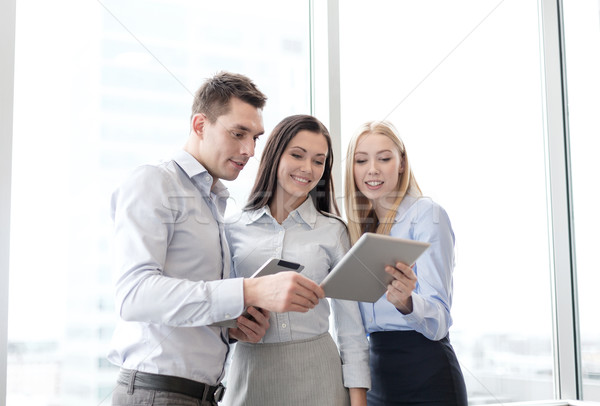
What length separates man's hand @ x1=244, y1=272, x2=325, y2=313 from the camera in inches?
49.1

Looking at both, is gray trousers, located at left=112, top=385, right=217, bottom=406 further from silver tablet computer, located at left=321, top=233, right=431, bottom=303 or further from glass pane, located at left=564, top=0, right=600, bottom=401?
glass pane, located at left=564, top=0, right=600, bottom=401

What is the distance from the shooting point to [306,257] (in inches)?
61.8

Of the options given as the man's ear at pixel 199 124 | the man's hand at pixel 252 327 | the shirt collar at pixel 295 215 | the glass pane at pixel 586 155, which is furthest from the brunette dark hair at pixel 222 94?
the glass pane at pixel 586 155

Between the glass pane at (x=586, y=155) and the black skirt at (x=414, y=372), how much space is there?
1.44 m

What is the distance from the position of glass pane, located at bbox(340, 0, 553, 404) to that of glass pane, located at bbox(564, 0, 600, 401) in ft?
0.51

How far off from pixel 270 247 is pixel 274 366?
310 mm

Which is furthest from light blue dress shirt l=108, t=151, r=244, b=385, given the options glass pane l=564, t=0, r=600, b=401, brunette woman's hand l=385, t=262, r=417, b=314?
glass pane l=564, t=0, r=600, b=401

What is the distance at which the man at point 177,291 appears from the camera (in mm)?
1241

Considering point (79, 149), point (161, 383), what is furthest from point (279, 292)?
point (79, 149)

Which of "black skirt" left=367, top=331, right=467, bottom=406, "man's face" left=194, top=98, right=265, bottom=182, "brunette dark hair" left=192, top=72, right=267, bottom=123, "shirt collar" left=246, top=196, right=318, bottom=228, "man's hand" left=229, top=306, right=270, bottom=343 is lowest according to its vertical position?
"black skirt" left=367, top=331, right=467, bottom=406

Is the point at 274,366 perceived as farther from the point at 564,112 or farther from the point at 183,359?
the point at 564,112

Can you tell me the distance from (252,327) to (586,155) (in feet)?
6.87

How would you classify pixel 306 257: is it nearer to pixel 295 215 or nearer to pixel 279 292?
pixel 295 215

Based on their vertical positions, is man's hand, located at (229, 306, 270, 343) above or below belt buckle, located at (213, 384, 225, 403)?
above
